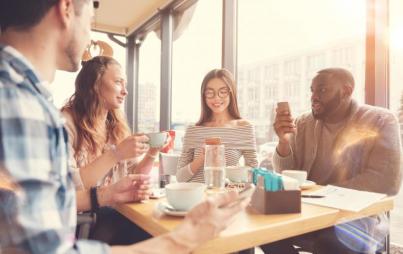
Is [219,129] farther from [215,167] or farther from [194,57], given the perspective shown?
[194,57]

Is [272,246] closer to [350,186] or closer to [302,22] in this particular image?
[350,186]

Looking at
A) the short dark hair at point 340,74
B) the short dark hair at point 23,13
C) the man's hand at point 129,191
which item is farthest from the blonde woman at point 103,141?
the short dark hair at point 340,74

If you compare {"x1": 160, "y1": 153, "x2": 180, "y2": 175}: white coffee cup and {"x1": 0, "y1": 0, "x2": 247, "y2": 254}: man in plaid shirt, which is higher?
{"x1": 0, "y1": 0, "x2": 247, "y2": 254}: man in plaid shirt

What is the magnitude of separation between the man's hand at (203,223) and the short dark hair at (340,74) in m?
1.28

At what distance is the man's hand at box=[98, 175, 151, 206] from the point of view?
112cm

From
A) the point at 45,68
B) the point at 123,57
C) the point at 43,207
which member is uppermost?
the point at 123,57

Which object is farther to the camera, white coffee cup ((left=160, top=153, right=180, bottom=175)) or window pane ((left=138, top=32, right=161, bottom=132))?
window pane ((left=138, top=32, right=161, bottom=132))

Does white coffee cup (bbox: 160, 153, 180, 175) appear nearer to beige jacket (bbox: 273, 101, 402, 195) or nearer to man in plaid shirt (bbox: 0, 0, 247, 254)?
beige jacket (bbox: 273, 101, 402, 195)

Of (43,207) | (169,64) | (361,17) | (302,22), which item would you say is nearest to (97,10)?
(169,64)

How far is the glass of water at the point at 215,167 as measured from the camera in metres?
1.24

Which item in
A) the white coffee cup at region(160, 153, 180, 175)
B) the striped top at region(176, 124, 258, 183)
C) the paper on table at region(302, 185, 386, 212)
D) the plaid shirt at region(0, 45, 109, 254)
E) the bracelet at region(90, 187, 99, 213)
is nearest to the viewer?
the plaid shirt at region(0, 45, 109, 254)

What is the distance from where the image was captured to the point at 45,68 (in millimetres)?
717

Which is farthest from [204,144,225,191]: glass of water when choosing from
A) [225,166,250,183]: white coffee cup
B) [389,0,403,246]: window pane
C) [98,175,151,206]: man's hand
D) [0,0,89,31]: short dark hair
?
[389,0,403,246]: window pane

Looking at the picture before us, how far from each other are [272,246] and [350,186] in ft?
1.57
